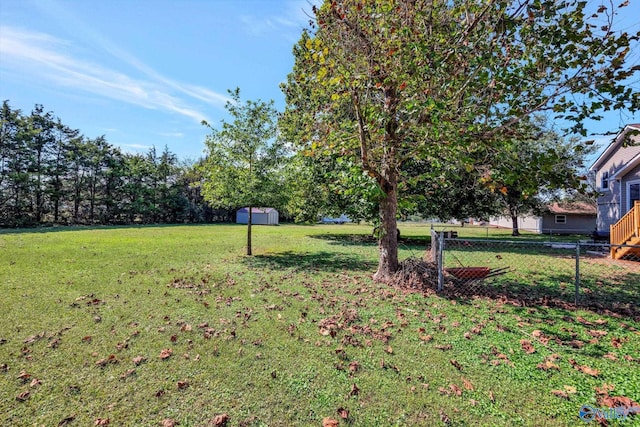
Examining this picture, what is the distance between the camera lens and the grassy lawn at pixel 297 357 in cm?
274

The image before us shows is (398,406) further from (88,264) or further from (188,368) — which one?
(88,264)

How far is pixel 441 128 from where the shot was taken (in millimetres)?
5410

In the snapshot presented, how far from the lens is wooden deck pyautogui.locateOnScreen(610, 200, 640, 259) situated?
1030cm

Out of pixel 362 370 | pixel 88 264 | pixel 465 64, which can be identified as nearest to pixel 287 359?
pixel 362 370

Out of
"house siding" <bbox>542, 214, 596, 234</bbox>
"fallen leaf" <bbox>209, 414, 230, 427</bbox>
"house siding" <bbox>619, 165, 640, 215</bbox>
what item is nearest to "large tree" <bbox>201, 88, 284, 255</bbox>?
"fallen leaf" <bbox>209, 414, 230, 427</bbox>

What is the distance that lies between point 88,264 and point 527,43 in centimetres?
1230

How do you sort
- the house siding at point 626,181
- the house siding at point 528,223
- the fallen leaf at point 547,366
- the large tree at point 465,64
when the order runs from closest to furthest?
the fallen leaf at point 547,366 → the large tree at point 465,64 → the house siding at point 626,181 → the house siding at point 528,223

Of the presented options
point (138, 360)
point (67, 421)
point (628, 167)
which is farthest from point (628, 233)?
point (67, 421)

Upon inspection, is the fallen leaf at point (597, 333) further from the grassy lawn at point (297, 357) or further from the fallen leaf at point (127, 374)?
the fallen leaf at point (127, 374)

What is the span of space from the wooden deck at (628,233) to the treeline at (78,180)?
2516cm

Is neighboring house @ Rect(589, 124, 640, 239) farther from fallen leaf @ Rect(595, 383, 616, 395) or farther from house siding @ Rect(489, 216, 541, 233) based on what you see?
house siding @ Rect(489, 216, 541, 233)

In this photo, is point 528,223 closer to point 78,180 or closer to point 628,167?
point 628,167


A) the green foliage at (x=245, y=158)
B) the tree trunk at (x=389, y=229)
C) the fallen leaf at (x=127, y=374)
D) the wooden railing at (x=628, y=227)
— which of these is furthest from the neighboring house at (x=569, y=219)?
the fallen leaf at (x=127, y=374)
